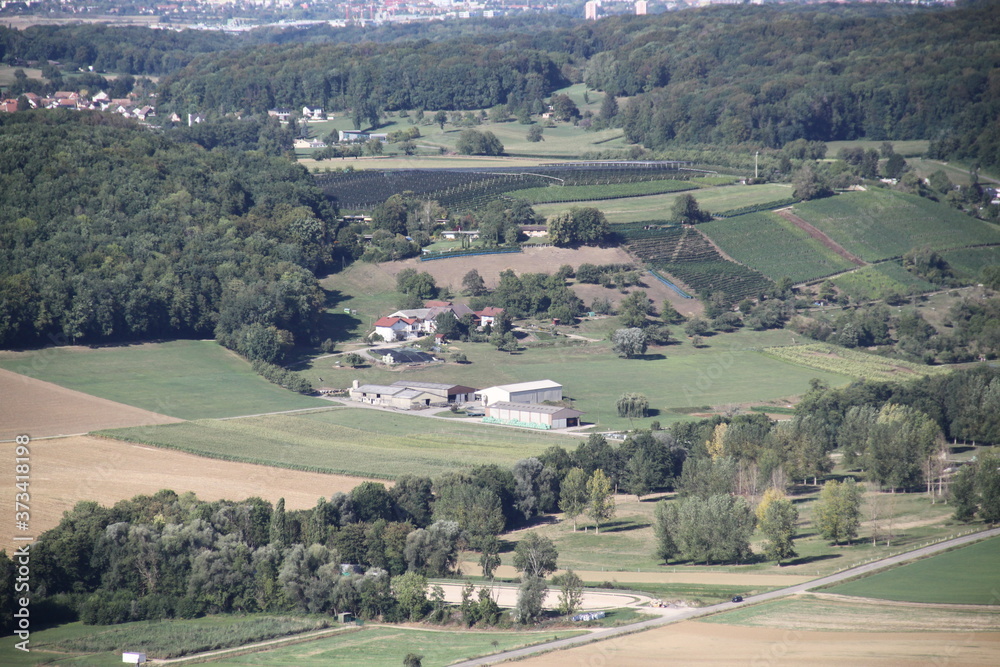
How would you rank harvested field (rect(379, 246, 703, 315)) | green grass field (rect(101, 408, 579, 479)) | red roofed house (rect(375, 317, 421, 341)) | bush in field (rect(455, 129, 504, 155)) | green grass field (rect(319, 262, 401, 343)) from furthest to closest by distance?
bush in field (rect(455, 129, 504, 155)) < harvested field (rect(379, 246, 703, 315)) < green grass field (rect(319, 262, 401, 343)) < red roofed house (rect(375, 317, 421, 341)) < green grass field (rect(101, 408, 579, 479))

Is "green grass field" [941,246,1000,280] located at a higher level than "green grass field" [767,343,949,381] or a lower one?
higher

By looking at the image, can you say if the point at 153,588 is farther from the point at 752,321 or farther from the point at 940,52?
the point at 940,52

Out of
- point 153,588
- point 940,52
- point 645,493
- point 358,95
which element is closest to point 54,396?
point 153,588

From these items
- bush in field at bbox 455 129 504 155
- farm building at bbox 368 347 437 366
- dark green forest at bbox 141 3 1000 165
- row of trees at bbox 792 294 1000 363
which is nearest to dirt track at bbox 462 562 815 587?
farm building at bbox 368 347 437 366

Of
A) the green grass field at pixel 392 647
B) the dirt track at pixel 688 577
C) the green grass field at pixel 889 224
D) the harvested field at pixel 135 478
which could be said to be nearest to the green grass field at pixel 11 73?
the green grass field at pixel 889 224

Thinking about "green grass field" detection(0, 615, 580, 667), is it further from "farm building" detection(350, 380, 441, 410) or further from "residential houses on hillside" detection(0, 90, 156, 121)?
"residential houses on hillside" detection(0, 90, 156, 121)
